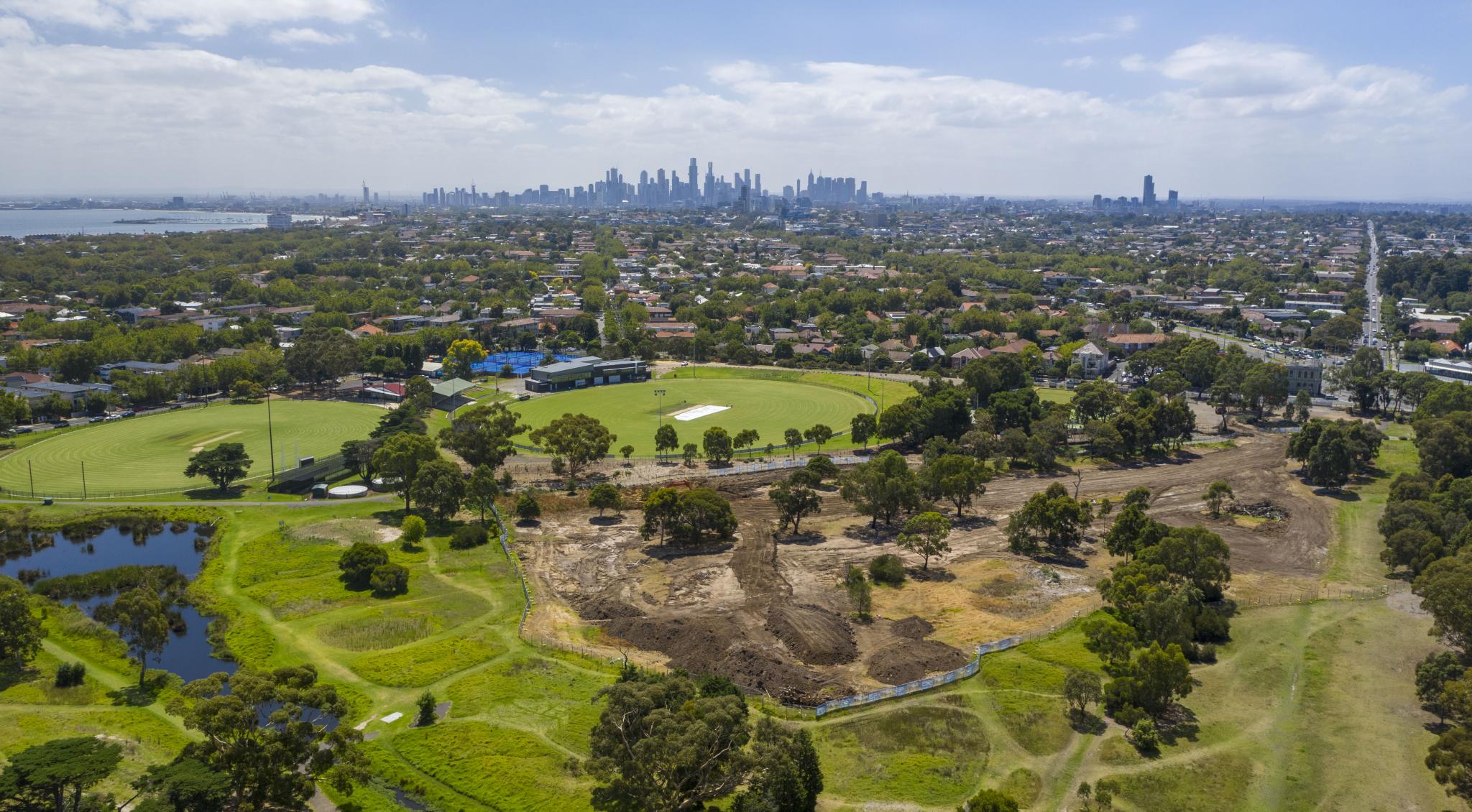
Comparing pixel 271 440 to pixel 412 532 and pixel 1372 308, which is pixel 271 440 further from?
pixel 1372 308

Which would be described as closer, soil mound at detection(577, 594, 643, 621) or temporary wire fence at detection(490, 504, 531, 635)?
temporary wire fence at detection(490, 504, 531, 635)

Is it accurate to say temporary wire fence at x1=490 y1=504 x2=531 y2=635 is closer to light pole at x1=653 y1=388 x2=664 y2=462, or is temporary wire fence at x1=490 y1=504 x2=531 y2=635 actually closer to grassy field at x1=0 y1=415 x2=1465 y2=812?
grassy field at x1=0 y1=415 x2=1465 y2=812

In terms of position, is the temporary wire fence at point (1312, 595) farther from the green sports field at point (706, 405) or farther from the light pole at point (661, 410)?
the light pole at point (661, 410)

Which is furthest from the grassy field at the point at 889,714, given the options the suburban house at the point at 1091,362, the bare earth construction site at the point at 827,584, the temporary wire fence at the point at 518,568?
the suburban house at the point at 1091,362

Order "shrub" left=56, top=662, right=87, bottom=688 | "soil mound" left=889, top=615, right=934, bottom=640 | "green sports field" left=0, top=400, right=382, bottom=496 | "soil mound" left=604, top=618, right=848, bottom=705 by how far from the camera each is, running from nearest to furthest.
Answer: "shrub" left=56, top=662, right=87, bottom=688, "soil mound" left=604, top=618, right=848, bottom=705, "soil mound" left=889, top=615, right=934, bottom=640, "green sports field" left=0, top=400, right=382, bottom=496

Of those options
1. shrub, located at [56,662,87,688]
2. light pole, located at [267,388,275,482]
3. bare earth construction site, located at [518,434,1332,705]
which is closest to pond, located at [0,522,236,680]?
shrub, located at [56,662,87,688]

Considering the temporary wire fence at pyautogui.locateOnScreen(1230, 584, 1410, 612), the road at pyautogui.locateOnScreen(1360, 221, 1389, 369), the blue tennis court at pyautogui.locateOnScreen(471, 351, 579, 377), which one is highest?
the road at pyautogui.locateOnScreen(1360, 221, 1389, 369)

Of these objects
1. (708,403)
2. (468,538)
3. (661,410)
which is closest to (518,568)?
(468,538)

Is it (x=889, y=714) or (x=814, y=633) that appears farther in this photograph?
(x=814, y=633)
